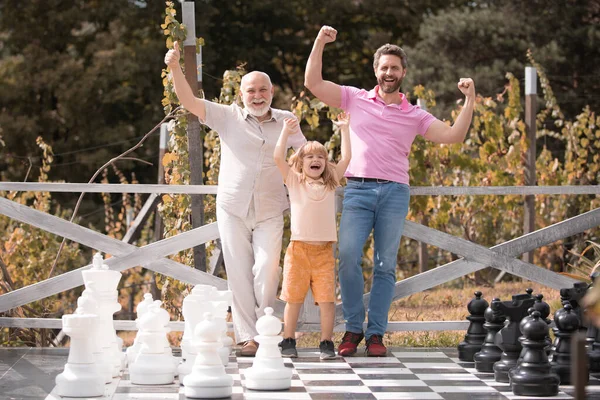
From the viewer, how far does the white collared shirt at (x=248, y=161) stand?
579 cm

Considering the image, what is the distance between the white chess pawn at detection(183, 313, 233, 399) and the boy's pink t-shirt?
3.64 feet

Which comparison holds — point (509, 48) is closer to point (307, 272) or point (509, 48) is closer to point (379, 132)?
point (379, 132)

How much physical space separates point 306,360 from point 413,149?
192 inches

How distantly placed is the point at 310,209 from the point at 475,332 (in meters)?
1.14

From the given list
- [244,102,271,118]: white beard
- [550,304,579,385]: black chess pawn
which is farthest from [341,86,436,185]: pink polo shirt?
[550,304,579,385]: black chess pawn

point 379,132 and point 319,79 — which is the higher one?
point 319,79

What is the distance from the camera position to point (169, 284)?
756 cm

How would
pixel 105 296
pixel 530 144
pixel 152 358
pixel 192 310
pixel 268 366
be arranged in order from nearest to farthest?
pixel 268 366
pixel 152 358
pixel 105 296
pixel 192 310
pixel 530 144

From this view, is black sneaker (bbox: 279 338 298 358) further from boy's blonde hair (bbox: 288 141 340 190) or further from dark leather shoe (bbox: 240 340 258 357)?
boy's blonde hair (bbox: 288 141 340 190)

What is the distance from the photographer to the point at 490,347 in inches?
211

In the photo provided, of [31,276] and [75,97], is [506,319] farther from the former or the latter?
[75,97]

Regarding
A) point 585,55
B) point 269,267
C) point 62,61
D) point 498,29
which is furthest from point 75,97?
point 269,267

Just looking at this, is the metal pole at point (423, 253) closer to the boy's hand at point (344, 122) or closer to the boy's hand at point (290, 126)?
the boy's hand at point (344, 122)

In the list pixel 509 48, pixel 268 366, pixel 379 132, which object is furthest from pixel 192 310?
pixel 509 48
